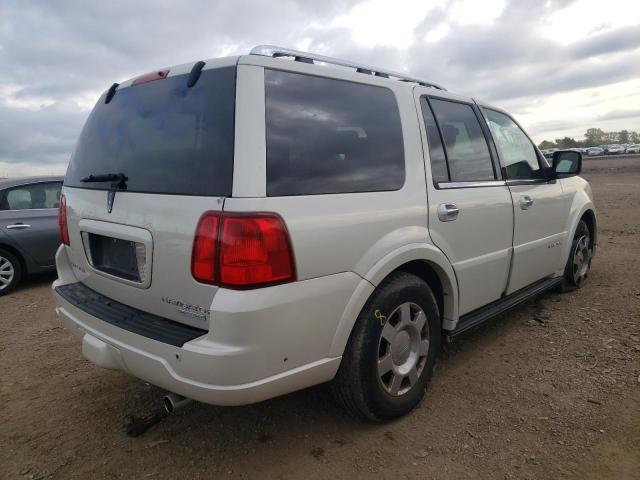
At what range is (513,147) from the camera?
386 cm

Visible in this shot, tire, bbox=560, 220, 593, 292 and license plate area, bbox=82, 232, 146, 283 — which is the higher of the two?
license plate area, bbox=82, 232, 146, 283

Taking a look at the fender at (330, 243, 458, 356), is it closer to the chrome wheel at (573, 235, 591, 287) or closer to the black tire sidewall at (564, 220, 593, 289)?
the black tire sidewall at (564, 220, 593, 289)

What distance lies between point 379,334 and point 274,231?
0.87 meters

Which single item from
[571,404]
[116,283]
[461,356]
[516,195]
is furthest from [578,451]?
[116,283]

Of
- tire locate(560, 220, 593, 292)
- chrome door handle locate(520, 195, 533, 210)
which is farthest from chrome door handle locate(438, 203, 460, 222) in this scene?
tire locate(560, 220, 593, 292)

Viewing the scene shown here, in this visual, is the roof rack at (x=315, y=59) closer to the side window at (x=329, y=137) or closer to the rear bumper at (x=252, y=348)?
the side window at (x=329, y=137)

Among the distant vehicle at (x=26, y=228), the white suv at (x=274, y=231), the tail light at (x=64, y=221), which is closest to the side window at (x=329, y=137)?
the white suv at (x=274, y=231)

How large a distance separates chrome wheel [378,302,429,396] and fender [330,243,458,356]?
260 mm

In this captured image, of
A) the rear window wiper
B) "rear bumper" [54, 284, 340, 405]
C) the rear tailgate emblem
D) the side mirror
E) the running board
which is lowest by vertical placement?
the running board

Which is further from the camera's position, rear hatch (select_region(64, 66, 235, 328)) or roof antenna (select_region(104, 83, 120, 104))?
roof antenna (select_region(104, 83, 120, 104))

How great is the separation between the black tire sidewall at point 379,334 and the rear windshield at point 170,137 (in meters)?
0.99

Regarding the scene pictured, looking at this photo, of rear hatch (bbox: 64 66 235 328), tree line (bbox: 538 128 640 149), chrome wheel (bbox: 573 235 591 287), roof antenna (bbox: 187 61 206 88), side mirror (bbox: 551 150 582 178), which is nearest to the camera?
rear hatch (bbox: 64 66 235 328)

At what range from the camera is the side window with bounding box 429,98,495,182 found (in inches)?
121

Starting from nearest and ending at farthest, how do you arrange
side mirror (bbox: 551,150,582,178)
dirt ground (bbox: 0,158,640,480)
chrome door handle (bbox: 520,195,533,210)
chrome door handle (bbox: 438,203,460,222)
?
dirt ground (bbox: 0,158,640,480) → chrome door handle (bbox: 438,203,460,222) → chrome door handle (bbox: 520,195,533,210) → side mirror (bbox: 551,150,582,178)
